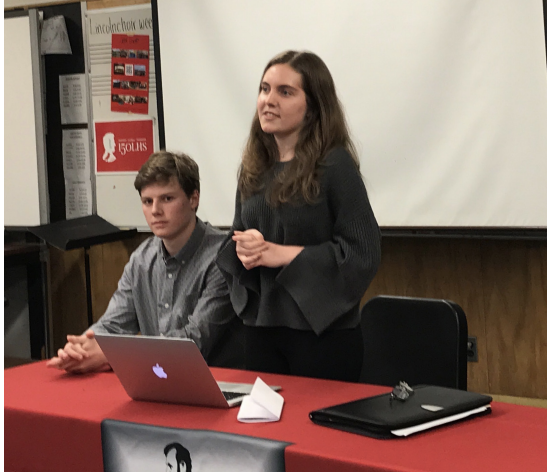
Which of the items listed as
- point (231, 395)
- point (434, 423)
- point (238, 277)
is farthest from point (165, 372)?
point (434, 423)

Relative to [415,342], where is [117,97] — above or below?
above

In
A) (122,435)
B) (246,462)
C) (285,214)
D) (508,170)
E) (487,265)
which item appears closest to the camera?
(246,462)

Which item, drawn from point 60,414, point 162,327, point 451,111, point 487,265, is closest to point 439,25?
point 451,111

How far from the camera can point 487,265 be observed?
290 centimetres

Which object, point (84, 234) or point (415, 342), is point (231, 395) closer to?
point (415, 342)

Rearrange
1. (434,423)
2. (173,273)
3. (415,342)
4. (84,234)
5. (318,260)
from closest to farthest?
(434,423)
(318,260)
(415,342)
(173,273)
(84,234)

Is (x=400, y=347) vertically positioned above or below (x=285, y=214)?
A: below

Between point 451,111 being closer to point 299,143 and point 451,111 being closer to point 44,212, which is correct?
point 299,143

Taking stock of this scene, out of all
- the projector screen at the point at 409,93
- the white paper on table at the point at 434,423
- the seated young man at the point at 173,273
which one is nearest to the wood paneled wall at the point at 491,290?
the projector screen at the point at 409,93

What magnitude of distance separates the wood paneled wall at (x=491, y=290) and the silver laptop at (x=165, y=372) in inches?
69.4

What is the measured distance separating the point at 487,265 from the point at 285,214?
1594mm

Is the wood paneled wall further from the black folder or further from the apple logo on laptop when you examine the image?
the apple logo on laptop

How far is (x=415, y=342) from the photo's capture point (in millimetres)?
1746

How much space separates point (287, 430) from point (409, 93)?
6.52 feet
